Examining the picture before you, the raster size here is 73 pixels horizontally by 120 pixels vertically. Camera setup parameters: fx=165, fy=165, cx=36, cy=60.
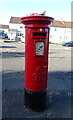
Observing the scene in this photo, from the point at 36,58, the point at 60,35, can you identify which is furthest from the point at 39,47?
the point at 60,35

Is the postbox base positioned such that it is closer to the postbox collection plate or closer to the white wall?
the postbox collection plate

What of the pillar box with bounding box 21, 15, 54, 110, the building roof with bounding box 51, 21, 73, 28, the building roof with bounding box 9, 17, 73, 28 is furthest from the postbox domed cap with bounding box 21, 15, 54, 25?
the building roof with bounding box 51, 21, 73, 28

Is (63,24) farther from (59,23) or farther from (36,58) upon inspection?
(36,58)

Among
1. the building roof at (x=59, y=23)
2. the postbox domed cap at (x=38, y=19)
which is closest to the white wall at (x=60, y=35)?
the building roof at (x=59, y=23)

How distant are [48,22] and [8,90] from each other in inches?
98.6

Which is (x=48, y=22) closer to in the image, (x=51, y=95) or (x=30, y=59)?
(x=30, y=59)

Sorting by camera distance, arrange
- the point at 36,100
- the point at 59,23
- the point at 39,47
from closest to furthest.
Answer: the point at 39,47, the point at 36,100, the point at 59,23

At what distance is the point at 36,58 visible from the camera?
353 cm

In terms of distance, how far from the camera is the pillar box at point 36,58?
339 cm

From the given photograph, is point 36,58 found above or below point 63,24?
below

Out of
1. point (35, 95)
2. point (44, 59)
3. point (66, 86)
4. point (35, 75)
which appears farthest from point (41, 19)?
point (66, 86)

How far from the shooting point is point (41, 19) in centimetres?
332

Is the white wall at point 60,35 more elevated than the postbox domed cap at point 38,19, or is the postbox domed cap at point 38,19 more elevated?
the white wall at point 60,35

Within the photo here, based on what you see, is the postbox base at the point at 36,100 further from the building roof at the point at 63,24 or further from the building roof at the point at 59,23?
the building roof at the point at 63,24
